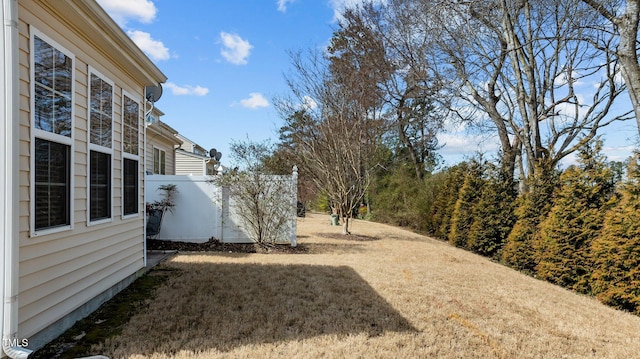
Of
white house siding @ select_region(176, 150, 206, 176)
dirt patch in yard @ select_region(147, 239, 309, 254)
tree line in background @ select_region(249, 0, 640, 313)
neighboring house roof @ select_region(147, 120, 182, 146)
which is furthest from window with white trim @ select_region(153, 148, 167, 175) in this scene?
dirt patch in yard @ select_region(147, 239, 309, 254)

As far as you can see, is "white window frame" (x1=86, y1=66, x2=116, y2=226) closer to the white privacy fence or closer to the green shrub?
the white privacy fence

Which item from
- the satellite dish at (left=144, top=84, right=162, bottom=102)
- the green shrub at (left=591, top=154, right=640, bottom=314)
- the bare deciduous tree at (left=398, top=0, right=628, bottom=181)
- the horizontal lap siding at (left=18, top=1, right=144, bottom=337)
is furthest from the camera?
the bare deciduous tree at (left=398, top=0, right=628, bottom=181)

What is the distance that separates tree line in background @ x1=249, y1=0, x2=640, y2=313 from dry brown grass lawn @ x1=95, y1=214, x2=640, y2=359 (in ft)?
4.16

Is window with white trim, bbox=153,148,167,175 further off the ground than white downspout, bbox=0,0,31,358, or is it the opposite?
window with white trim, bbox=153,148,167,175

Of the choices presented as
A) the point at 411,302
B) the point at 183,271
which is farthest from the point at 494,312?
the point at 183,271

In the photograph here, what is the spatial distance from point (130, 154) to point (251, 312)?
8.82 feet

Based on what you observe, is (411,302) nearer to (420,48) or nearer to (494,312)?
(494,312)

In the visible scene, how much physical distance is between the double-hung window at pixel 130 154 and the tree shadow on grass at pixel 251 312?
4.11ft

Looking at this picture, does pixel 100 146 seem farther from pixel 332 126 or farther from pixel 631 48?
pixel 332 126

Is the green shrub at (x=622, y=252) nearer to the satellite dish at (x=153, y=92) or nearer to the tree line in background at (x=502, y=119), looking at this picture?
the tree line in background at (x=502, y=119)

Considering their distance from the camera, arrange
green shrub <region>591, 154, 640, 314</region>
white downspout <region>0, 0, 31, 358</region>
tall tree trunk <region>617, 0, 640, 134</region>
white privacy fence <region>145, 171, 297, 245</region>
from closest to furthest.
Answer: white downspout <region>0, 0, 31, 358</region>, green shrub <region>591, 154, 640, 314</region>, tall tree trunk <region>617, 0, 640, 134</region>, white privacy fence <region>145, 171, 297, 245</region>

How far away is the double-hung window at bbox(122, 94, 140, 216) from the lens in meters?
4.75

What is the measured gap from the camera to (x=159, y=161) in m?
13.3

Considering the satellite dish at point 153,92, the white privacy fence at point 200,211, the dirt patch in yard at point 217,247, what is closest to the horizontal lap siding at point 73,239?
the satellite dish at point 153,92
